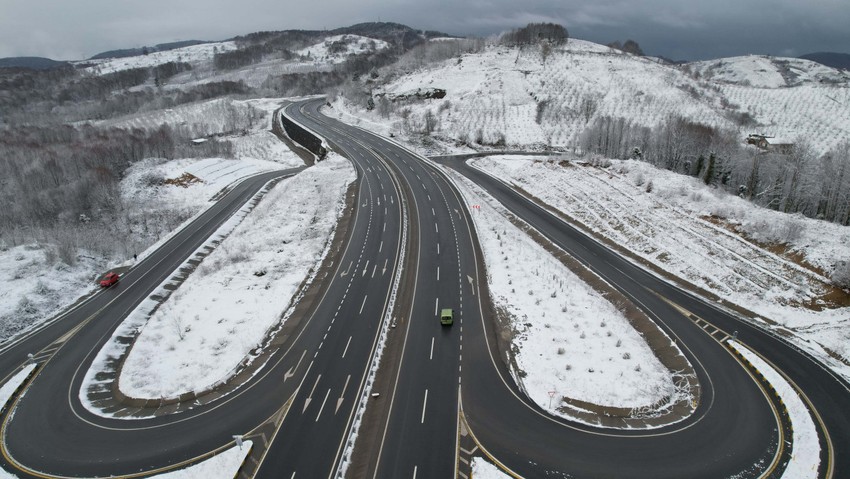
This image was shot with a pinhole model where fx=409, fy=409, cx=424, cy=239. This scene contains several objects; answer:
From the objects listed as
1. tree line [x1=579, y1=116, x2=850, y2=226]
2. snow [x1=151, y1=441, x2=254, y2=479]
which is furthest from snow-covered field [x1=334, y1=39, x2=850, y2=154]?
snow [x1=151, y1=441, x2=254, y2=479]

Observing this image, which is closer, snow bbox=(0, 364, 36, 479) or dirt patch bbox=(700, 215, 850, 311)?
snow bbox=(0, 364, 36, 479)

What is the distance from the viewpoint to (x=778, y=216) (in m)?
47.3

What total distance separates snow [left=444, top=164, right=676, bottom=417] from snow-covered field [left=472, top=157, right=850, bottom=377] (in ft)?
39.8

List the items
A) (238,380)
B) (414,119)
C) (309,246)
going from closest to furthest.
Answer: (238,380), (309,246), (414,119)

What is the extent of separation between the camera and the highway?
2291 cm

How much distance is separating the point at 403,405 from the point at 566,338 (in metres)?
14.8

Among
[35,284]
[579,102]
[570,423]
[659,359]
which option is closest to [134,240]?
[35,284]

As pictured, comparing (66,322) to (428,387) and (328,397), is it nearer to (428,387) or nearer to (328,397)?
(328,397)

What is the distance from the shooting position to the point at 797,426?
24.8 m

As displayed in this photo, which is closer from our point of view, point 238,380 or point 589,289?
point 238,380

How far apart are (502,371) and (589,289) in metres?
16.7

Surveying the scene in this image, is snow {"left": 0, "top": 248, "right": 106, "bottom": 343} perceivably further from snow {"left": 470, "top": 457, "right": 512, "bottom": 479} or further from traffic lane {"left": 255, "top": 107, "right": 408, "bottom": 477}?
snow {"left": 470, "top": 457, "right": 512, "bottom": 479}

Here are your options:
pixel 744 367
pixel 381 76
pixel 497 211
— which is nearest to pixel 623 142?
pixel 497 211

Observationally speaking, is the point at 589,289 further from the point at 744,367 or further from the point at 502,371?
the point at 502,371
